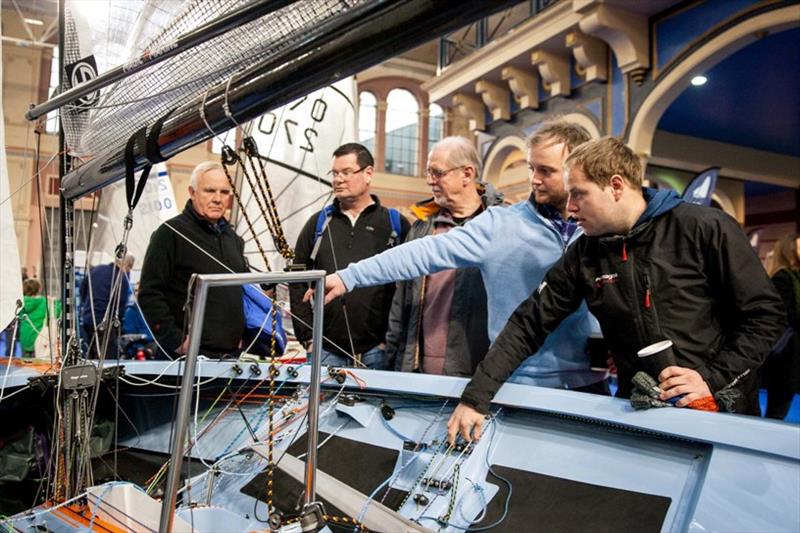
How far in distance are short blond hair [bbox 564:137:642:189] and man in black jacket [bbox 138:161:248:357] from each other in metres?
1.37

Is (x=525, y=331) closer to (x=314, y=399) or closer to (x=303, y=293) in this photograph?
(x=314, y=399)

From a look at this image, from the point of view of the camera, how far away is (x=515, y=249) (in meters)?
1.79

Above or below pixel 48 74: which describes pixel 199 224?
below

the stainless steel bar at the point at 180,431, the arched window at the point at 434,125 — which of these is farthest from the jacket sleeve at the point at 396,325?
the arched window at the point at 434,125

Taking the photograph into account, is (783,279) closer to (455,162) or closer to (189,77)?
(455,162)

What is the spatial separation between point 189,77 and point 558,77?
5049mm

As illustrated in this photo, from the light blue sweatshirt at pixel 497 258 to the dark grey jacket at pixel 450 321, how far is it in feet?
0.70

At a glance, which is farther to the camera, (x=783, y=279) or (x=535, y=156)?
(x=783, y=279)

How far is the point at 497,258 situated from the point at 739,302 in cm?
66

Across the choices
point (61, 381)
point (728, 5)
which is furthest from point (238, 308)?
point (728, 5)

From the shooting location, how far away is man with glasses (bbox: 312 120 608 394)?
5.78ft

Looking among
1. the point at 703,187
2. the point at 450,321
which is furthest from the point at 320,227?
the point at 703,187

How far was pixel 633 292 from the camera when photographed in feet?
4.54

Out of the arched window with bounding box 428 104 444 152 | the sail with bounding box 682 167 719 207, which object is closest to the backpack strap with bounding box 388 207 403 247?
the sail with bounding box 682 167 719 207
